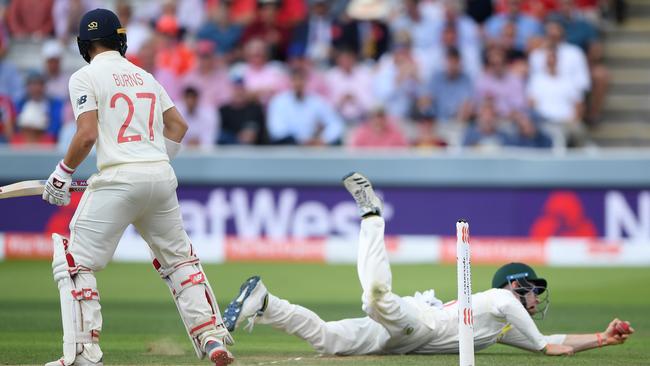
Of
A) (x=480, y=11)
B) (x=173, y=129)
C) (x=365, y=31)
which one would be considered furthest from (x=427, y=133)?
(x=173, y=129)

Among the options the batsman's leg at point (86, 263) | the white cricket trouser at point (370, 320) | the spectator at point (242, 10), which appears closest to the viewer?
the batsman's leg at point (86, 263)

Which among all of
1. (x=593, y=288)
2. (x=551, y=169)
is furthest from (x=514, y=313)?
(x=551, y=169)

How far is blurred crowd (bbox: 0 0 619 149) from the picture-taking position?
1542cm

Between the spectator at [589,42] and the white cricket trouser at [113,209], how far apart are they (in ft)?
36.5

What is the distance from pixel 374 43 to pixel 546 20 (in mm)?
2390

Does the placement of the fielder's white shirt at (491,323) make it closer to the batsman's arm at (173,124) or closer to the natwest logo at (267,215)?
the batsman's arm at (173,124)

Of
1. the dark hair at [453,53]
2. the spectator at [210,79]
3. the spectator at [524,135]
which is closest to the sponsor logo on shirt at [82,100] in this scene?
the spectator at [524,135]

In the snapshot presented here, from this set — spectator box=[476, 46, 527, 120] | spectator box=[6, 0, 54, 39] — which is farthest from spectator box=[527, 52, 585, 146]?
spectator box=[6, 0, 54, 39]

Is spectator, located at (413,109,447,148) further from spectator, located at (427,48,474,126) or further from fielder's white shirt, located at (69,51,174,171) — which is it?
fielder's white shirt, located at (69,51,174,171)

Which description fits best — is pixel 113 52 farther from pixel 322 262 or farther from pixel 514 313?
pixel 322 262

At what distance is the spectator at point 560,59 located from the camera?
51.7ft

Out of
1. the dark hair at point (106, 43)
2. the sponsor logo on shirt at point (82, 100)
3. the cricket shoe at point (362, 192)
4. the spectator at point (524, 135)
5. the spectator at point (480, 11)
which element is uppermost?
the spectator at point (480, 11)

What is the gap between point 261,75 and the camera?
1616cm

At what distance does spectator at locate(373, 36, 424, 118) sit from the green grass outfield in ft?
8.30
